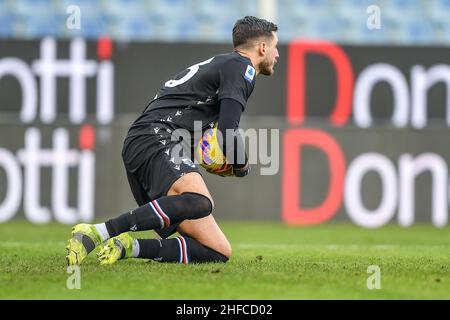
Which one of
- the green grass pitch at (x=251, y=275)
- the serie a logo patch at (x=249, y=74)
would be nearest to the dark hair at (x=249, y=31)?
the serie a logo patch at (x=249, y=74)

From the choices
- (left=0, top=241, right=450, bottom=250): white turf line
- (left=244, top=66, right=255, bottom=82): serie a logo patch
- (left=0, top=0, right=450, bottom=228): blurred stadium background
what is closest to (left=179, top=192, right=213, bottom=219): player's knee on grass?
(left=244, top=66, right=255, bottom=82): serie a logo patch

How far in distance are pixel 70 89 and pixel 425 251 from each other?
5.52 meters

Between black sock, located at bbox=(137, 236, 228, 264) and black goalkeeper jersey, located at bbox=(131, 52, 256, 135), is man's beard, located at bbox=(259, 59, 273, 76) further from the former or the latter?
black sock, located at bbox=(137, 236, 228, 264)

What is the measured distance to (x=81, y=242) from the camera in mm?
4855

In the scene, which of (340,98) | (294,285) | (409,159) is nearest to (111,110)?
(340,98)

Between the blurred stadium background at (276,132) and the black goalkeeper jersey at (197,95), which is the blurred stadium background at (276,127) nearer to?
the blurred stadium background at (276,132)

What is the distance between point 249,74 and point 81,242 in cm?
134

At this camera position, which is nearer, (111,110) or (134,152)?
(134,152)

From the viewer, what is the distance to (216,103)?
17.6 feet

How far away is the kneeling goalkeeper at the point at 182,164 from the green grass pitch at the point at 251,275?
0.46 feet

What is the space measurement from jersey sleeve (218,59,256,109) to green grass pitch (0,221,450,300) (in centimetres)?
97
